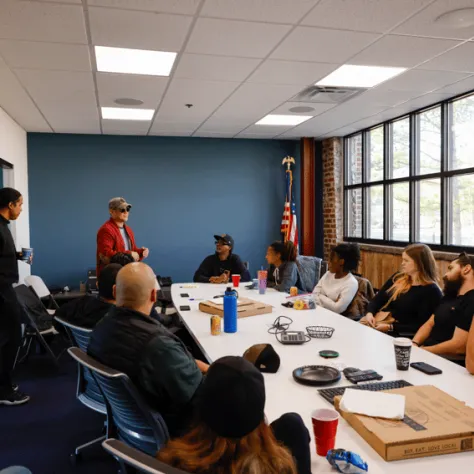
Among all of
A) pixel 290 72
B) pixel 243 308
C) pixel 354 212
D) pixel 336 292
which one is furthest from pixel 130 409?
pixel 354 212

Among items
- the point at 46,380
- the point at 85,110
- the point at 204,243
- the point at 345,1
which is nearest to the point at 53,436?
the point at 46,380

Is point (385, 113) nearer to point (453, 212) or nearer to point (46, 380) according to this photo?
point (453, 212)

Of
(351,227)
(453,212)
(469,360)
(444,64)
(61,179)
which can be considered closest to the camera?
(469,360)

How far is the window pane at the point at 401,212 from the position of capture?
5836 millimetres

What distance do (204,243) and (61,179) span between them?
2292 mm

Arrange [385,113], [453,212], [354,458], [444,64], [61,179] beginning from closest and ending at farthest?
[354,458], [444,64], [453,212], [385,113], [61,179]

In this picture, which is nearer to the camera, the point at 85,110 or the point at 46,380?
the point at 46,380

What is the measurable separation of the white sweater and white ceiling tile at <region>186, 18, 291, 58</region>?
1.84 meters

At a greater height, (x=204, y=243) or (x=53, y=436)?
(x=204, y=243)

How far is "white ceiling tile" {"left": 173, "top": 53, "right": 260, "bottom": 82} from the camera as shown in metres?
3.53

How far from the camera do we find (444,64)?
378 centimetres

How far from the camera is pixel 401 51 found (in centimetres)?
345

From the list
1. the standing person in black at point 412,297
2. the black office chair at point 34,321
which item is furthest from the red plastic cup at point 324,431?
the black office chair at point 34,321

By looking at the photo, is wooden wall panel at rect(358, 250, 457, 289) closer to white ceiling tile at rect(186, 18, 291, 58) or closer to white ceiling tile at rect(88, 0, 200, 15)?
white ceiling tile at rect(186, 18, 291, 58)
